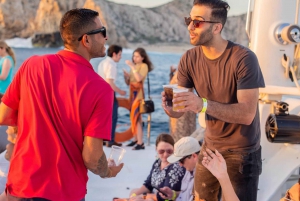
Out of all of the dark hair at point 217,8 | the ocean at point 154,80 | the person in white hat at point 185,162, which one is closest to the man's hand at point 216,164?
the dark hair at point 217,8

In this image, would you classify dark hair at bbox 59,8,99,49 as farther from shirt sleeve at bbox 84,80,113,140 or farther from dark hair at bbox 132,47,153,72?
dark hair at bbox 132,47,153,72

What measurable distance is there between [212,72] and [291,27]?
102cm

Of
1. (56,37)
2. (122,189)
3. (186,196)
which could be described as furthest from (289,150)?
(56,37)

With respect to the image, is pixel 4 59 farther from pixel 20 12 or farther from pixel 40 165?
pixel 20 12

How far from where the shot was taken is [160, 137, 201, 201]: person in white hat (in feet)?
11.3

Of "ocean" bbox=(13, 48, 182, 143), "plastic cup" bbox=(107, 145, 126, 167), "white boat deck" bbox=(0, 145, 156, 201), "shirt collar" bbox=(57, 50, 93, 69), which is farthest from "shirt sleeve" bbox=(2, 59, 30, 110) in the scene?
"ocean" bbox=(13, 48, 182, 143)

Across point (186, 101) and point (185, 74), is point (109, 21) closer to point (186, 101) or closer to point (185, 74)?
point (185, 74)

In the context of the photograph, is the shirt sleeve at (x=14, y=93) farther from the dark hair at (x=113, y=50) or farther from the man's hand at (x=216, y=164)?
the dark hair at (x=113, y=50)

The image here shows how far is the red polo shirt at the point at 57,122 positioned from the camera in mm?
1861

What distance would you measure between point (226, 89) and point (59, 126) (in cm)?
95

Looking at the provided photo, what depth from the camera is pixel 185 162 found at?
143 inches

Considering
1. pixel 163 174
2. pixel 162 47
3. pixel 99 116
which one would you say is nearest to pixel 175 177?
pixel 163 174

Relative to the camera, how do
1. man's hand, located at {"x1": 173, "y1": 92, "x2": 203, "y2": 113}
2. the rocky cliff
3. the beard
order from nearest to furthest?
man's hand, located at {"x1": 173, "y1": 92, "x2": 203, "y2": 113} < the beard < the rocky cliff

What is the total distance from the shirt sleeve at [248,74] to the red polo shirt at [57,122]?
74 cm
